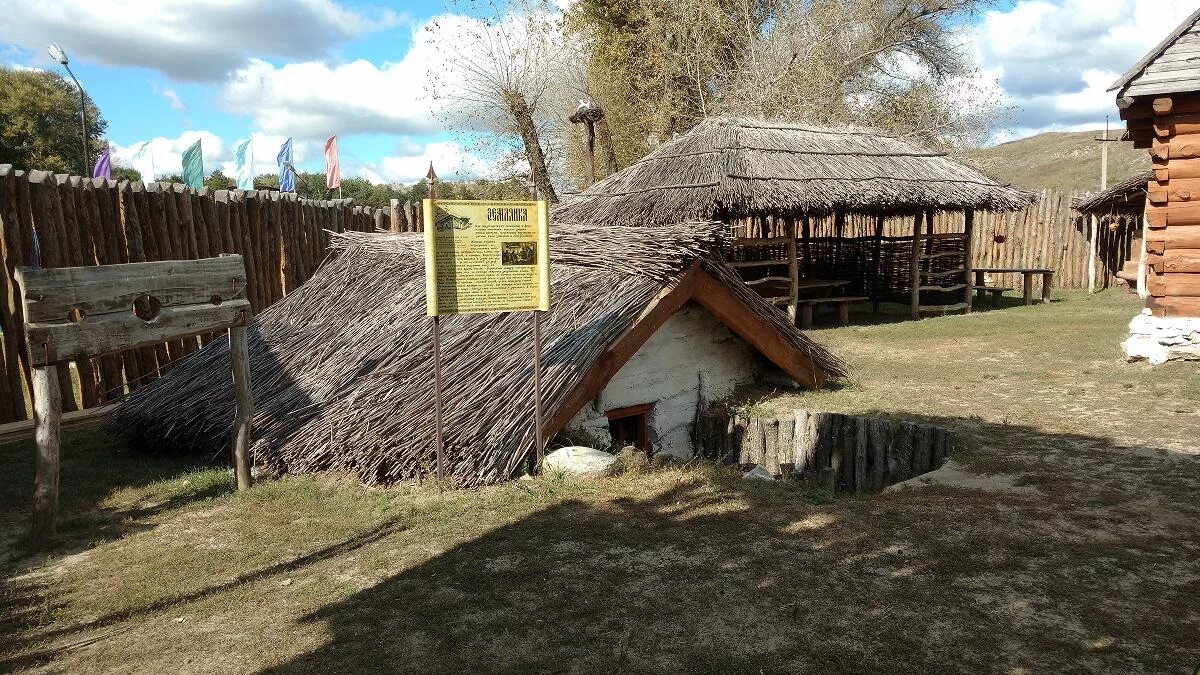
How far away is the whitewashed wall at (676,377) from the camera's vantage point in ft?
21.9

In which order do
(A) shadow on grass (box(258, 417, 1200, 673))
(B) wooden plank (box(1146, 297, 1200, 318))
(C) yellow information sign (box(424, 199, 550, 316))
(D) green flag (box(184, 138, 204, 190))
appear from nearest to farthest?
(A) shadow on grass (box(258, 417, 1200, 673)) < (C) yellow information sign (box(424, 199, 550, 316)) < (B) wooden plank (box(1146, 297, 1200, 318)) < (D) green flag (box(184, 138, 204, 190))

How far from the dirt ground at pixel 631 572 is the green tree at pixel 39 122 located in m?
31.1

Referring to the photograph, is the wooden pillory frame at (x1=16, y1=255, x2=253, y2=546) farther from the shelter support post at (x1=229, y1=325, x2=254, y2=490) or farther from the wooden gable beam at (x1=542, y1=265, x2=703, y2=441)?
the wooden gable beam at (x1=542, y1=265, x2=703, y2=441)

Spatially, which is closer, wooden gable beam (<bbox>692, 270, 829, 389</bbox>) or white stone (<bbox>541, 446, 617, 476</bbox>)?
white stone (<bbox>541, 446, 617, 476</bbox>)

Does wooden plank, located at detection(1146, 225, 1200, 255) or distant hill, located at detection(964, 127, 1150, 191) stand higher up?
distant hill, located at detection(964, 127, 1150, 191)

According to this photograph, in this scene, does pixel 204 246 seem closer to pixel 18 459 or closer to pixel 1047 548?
pixel 18 459

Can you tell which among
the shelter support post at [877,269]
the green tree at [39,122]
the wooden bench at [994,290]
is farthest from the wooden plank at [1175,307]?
the green tree at [39,122]

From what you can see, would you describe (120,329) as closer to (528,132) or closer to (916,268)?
(916,268)

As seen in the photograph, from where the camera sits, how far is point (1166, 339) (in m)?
9.51

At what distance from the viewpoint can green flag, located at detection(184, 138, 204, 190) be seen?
19312 millimetres

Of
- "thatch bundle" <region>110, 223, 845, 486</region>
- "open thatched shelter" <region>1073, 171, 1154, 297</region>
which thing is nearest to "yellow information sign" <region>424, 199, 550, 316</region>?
"thatch bundle" <region>110, 223, 845, 486</region>

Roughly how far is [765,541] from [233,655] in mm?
2688

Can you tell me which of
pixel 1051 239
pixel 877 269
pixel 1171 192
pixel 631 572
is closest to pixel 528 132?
pixel 877 269

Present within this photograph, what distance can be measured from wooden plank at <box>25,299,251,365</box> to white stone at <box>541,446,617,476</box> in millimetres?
Result: 2403
